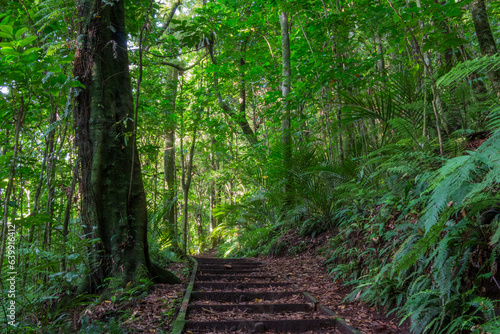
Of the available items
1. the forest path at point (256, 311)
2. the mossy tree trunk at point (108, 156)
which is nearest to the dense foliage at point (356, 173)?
the mossy tree trunk at point (108, 156)

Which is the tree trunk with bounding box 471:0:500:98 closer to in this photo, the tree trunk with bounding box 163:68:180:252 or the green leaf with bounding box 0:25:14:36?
the green leaf with bounding box 0:25:14:36

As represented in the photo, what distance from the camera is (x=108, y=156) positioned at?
4734 millimetres

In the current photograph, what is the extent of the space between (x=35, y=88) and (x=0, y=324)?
233 centimetres

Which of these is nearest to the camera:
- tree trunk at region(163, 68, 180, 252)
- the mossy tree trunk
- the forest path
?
the forest path

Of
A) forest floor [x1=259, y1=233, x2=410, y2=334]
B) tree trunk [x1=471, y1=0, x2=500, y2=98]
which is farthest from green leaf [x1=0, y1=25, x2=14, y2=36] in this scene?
tree trunk [x1=471, y1=0, x2=500, y2=98]

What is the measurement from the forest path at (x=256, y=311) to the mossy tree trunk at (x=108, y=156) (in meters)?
1.01

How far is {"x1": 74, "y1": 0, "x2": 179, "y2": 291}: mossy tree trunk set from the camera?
449cm

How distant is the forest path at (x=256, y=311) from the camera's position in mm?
3293

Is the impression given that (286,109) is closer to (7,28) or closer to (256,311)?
(256,311)

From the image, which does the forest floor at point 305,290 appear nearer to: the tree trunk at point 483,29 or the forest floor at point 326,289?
the forest floor at point 326,289

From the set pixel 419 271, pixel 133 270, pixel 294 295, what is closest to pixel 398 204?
pixel 419 271

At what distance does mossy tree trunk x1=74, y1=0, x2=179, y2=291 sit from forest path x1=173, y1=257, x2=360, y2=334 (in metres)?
1.01

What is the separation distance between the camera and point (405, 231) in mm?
3682

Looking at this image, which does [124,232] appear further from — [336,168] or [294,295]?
[336,168]
